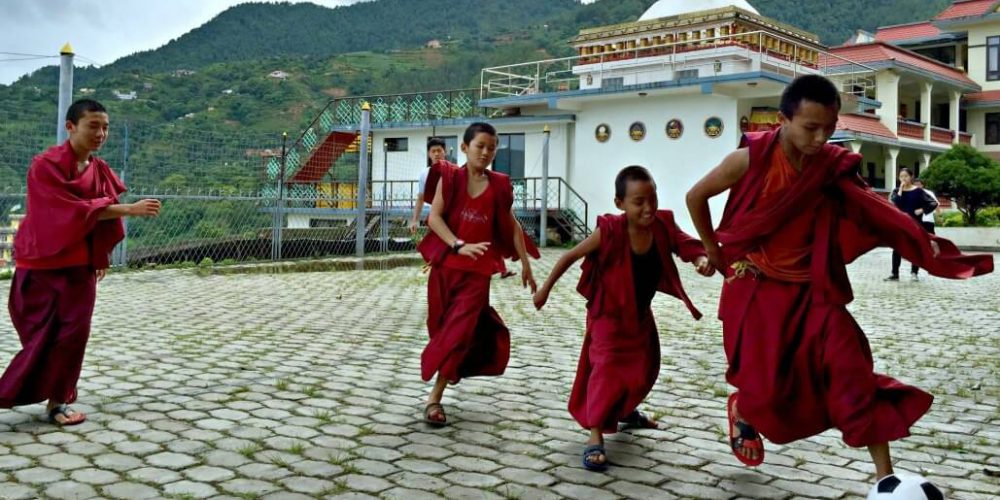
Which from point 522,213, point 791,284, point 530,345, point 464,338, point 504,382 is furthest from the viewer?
point 522,213

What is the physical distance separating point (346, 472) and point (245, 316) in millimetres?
5754

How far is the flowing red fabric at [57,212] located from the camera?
14.9 ft

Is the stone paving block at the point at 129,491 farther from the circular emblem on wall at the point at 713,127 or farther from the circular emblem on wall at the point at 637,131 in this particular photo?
the circular emblem on wall at the point at 637,131

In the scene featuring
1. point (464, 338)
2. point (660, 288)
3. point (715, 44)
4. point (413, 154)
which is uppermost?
point (715, 44)

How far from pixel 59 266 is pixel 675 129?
20751 millimetres

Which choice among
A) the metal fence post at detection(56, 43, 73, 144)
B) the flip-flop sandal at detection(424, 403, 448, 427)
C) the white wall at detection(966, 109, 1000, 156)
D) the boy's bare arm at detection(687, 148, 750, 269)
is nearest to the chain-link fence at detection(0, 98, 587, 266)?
the metal fence post at detection(56, 43, 73, 144)

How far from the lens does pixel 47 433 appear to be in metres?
4.36

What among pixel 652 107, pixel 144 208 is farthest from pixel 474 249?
pixel 652 107

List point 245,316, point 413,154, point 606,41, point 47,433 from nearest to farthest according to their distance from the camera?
point 47,433 → point 245,316 → point 606,41 → point 413,154

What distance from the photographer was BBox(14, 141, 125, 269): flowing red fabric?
4.53 m

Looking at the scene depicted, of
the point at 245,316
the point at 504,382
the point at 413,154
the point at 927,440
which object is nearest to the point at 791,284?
the point at 927,440

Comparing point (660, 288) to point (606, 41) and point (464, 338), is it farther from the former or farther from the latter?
point (606, 41)

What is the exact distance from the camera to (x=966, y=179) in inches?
991

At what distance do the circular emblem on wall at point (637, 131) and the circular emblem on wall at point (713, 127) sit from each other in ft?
6.35
